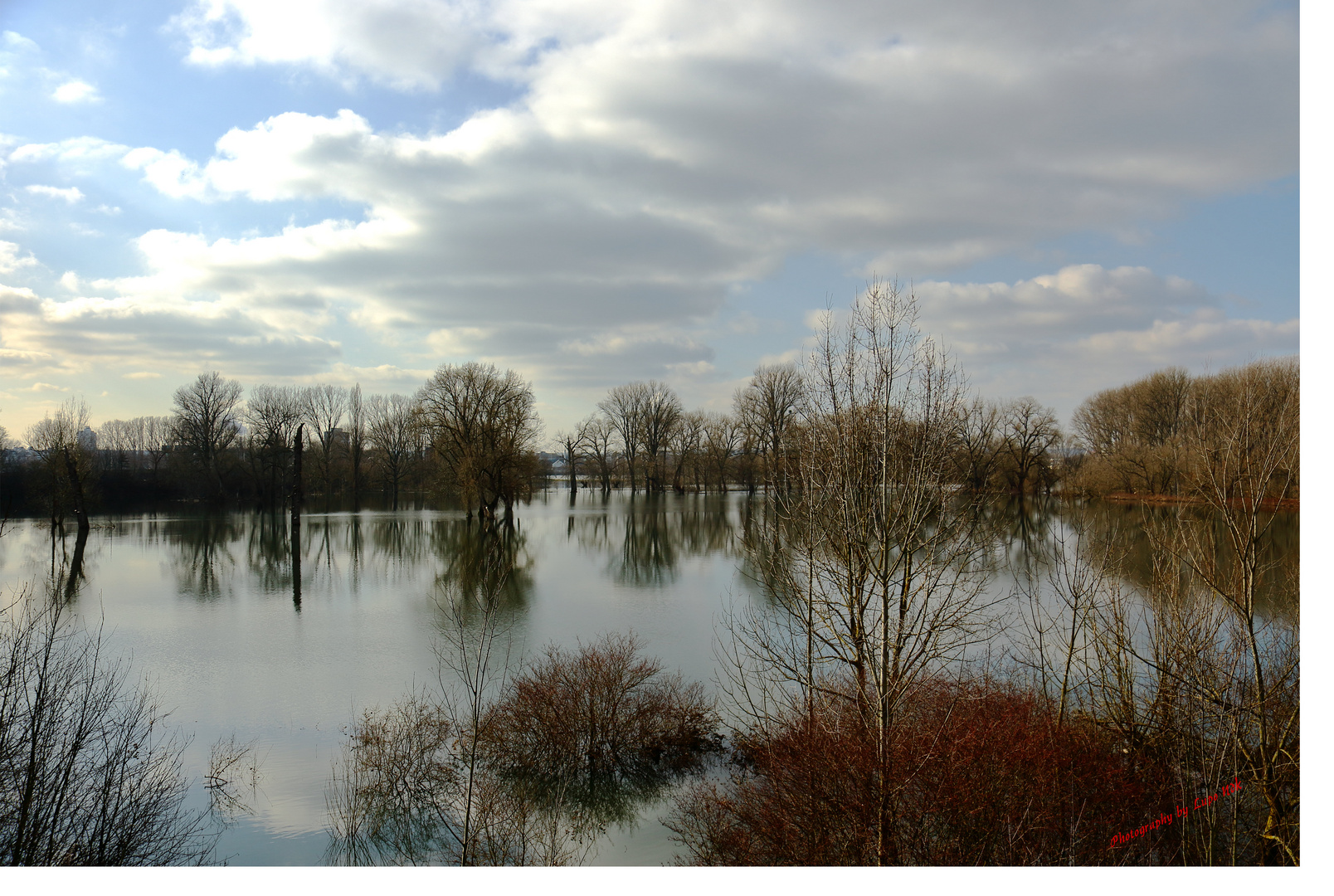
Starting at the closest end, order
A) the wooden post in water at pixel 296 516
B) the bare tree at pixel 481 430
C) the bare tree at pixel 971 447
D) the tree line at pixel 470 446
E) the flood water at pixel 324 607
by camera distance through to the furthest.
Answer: the bare tree at pixel 971 447 < the flood water at pixel 324 607 < the wooden post in water at pixel 296 516 < the tree line at pixel 470 446 < the bare tree at pixel 481 430

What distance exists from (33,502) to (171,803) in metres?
26.8

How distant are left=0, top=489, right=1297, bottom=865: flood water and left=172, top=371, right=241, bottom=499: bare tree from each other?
7.48 m

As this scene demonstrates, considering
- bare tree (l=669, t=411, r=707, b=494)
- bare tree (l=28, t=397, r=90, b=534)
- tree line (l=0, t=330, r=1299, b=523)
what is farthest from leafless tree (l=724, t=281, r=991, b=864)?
bare tree (l=669, t=411, r=707, b=494)

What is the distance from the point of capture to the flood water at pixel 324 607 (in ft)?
31.6

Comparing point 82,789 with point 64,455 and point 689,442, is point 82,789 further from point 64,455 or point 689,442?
point 689,442

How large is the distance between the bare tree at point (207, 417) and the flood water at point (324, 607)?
24.5 ft

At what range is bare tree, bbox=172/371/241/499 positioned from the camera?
138 ft

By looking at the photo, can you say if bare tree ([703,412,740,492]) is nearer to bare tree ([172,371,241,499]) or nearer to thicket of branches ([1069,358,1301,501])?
thicket of branches ([1069,358,1301,501])

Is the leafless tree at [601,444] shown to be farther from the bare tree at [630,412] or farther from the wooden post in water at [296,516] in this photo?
the wooden post in water at [296,516]

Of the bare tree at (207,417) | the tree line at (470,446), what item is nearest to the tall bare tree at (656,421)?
the tree line at (470,446)

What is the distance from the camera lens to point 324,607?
60.4 ft

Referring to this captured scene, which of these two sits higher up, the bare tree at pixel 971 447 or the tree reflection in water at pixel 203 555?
the bare tree at pixel 971 447
